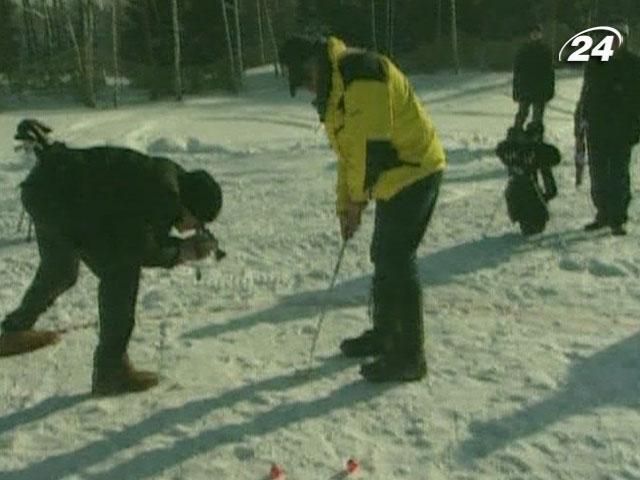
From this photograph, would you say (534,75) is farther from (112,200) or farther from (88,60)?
(88,60)

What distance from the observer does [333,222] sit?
10.5 metres

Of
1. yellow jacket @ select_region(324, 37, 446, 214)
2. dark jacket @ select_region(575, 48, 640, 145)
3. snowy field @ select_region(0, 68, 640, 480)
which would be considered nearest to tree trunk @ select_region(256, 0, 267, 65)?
snowy field @ select_region(0, 68, 640, 480)

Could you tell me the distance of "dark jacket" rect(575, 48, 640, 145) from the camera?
8.98 metres

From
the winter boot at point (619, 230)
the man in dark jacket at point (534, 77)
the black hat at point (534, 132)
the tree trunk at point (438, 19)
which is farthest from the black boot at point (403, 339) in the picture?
the tree trunk at point (438, 19)

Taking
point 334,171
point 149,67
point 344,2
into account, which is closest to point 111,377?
point 334,171

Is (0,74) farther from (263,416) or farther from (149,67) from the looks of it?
(263,416)

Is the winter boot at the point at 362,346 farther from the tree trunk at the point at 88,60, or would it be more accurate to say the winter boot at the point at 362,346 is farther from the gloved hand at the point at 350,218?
the tree trunk at the point at 88,60

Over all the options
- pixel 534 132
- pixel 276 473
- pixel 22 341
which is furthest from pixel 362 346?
pixel 534 132

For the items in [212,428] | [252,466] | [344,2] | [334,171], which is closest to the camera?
[252,466]

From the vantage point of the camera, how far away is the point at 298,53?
5223 millimetres

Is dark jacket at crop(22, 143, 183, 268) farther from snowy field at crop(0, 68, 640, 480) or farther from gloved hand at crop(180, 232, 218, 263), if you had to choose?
snowy field at crop(0, 68, 640, 480)

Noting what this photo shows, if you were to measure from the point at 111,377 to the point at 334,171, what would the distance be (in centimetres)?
879

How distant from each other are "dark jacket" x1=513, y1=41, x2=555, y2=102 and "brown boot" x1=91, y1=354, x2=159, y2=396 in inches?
392

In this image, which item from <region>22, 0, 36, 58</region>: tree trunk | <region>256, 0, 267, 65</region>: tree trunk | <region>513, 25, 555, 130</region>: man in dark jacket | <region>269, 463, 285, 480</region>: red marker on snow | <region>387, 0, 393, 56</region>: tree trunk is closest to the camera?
<region>269, 463, 285, 480</region>: red marker on snow
